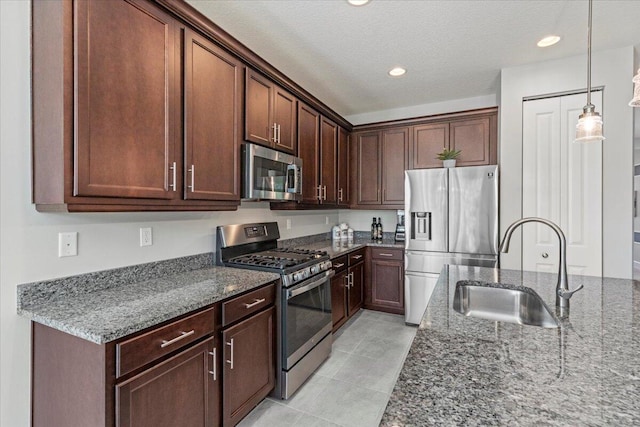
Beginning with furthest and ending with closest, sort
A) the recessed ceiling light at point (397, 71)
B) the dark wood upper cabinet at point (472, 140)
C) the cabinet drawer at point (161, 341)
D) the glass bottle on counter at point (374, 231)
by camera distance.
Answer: the glass bottle on counter at point (374, 231)
the dark wood upper cabinet at point (472, 140)
the recessed ceiling light at point (397, 71)
the cabinet drawer at point (161, 341)

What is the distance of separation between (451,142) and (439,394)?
136 inches

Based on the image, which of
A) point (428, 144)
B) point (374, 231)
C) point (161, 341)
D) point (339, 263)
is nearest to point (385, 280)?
point (374, 231)

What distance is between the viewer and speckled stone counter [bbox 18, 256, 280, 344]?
1191mm

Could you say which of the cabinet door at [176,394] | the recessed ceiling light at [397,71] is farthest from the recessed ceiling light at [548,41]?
the cabinet door at [176,394]

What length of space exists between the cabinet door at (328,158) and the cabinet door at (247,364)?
5.83 ft

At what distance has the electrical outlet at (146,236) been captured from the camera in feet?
6.13

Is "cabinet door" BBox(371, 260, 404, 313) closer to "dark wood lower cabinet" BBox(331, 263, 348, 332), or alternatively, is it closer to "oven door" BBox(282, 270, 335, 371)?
"dark wood lower cabinet" BBox(331, 263, 348, 332)

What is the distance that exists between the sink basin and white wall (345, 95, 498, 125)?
288 cm

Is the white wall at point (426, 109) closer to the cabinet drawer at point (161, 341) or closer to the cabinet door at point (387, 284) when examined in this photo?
the cabinet door at point (387, 284)

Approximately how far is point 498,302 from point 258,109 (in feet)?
6.83

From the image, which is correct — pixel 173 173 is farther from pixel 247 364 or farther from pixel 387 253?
pixel 387 253

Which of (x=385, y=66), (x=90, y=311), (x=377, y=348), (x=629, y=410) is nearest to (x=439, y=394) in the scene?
(x=629, y=410)

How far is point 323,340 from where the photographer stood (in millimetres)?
2609

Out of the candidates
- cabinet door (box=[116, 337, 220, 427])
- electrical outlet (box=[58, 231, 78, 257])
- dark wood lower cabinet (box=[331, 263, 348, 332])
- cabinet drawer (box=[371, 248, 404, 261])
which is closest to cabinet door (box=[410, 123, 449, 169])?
cabinet drawer (box=[371, 248, 404, 261])
